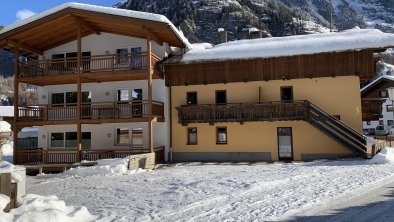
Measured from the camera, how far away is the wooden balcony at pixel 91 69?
73.9 ft

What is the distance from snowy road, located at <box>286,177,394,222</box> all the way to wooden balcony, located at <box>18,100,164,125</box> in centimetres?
1408

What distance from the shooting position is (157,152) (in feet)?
75.5

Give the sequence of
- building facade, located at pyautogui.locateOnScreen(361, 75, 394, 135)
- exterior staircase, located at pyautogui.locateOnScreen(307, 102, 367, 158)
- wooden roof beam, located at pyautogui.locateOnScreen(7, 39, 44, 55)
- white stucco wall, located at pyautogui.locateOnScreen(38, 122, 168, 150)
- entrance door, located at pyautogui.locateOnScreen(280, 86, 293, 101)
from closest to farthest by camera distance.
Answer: exterior staircase, located at pyautogui.locateOnScreen(307, 102, 367, 158) → entrance door, located at pyautogui.locateOnScreen(280, 86, 293, 101) → wooden roof beam, located at pyautogui.locateOnScreen(7, 39, 44, 55) → white stucco wall, located at pyautogui.locateOnScreen(38, 122, 168, 150) → building facade, located at pyautogui.locateOnScreen(361, 75, 394, 135)

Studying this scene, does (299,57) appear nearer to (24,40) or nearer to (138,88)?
(138,88)

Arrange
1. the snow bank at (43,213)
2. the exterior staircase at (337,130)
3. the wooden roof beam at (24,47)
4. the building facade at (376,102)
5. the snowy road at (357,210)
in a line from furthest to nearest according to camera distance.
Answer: the building facade at (376,102) → the wooden roof beam at (24,47) → the exterior staircase at (337,130) → the snowy road at (357,210) → the snow bank at (43,213)

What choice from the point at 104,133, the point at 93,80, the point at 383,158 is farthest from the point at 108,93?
the point at 383,158

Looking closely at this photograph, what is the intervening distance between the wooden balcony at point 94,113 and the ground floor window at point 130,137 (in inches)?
57.7

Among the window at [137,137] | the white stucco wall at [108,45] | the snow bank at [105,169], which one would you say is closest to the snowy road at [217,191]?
the snow bank at [105,169]

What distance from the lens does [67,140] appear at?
25297mm

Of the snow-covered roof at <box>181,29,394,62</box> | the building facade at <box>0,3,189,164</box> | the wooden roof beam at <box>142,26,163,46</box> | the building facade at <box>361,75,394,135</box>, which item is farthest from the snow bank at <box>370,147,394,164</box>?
the wooden roof beam at <box>142,26,163,46</box>

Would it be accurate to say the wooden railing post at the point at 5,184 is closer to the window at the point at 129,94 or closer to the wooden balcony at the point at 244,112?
the wooden balcony at the point at 244,112

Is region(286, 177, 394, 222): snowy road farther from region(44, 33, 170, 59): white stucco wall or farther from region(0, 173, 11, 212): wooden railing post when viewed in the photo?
region(44, 33, 170, 59): white stucco wall

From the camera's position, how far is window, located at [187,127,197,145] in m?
24.5

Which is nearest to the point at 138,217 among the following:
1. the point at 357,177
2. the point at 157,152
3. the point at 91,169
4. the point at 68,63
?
the point at 357,177
